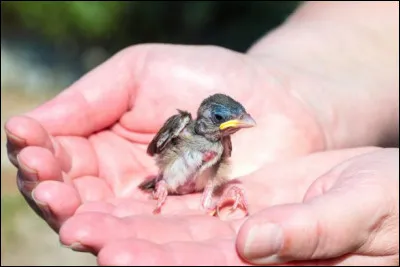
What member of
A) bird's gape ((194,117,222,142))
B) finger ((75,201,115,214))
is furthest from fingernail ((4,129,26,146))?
bird's gape ((194,117,222,142))

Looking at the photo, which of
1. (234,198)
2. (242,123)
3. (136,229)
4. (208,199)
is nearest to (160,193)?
(208,199)

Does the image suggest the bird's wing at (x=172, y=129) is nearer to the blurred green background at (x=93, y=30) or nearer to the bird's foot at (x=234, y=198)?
the bird's foot at (x=234, y=198)

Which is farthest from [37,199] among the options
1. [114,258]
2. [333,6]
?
[333,6]

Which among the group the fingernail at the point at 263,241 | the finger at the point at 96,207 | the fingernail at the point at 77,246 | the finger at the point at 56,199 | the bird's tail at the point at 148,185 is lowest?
the bird's tail at the point at 148,185

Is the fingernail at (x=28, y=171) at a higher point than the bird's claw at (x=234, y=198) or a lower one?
higher

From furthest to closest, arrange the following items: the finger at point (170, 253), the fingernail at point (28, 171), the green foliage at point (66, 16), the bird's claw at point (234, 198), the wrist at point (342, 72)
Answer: the green foliage at point (66, 16), the wrist at point (342, 72), the bird's claw at point (234, 198), the fingernail at point (28, 171), the finger at point (170, 253)

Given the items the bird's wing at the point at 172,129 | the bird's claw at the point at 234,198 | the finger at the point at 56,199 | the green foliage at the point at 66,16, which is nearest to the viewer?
the finger at the point at 56,199

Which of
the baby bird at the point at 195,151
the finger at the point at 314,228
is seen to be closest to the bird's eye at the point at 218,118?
the baby bird at the point at 195,151
